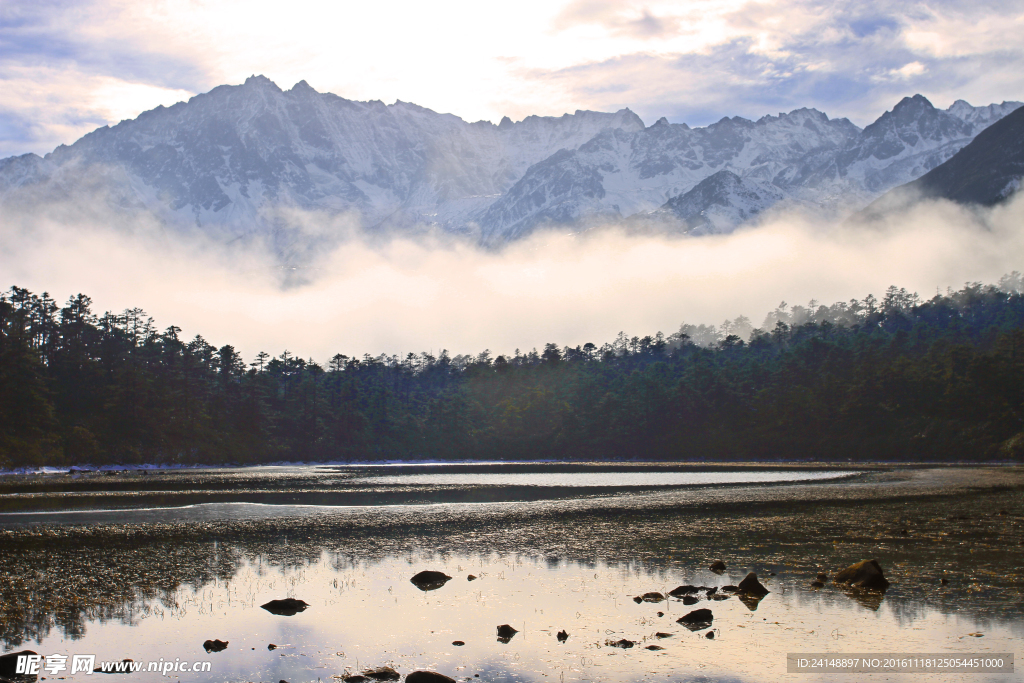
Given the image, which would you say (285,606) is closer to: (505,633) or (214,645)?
(214,645)

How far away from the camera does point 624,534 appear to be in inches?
1938

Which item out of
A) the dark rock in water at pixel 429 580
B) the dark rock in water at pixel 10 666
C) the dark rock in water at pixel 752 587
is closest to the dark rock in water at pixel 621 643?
the dark rock in water at pixel 752 587

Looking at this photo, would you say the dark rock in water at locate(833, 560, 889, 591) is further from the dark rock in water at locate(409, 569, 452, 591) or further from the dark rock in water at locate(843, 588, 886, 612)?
the dark rock in water at locate(409, 569, 452, 591)

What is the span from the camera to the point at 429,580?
116 ft

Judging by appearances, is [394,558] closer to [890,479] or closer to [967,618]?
[967,618]

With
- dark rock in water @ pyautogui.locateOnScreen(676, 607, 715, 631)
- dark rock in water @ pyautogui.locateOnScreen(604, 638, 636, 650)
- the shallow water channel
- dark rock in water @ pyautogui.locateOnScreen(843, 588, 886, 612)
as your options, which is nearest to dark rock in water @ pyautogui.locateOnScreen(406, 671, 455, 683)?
the shallow water channel

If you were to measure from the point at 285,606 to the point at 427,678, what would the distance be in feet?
37.7

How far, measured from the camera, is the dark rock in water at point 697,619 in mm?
27036

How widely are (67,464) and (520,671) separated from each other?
16263 cm

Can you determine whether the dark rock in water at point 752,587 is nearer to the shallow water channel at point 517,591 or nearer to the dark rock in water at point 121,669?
the shallow water channel at point 517,591

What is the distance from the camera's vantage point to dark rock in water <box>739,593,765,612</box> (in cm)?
2938

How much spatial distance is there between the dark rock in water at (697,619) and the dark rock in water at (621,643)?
295cm

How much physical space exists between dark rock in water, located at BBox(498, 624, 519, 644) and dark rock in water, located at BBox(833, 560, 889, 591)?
49.6ft

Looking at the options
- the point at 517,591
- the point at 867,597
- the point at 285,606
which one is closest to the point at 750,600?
the point at 867,597
